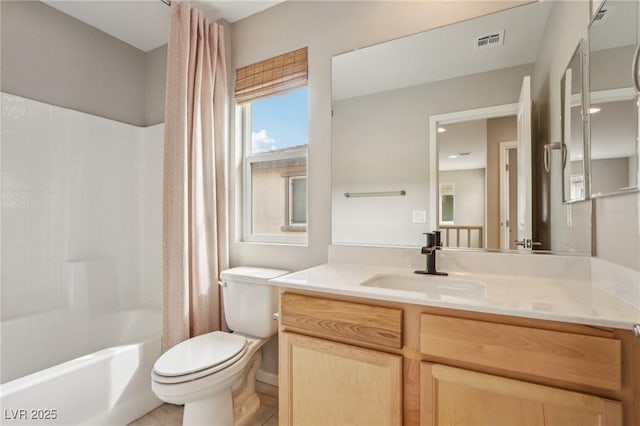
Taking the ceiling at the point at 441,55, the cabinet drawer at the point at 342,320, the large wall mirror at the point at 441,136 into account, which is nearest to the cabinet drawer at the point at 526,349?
the cabinet drawer at the point at 342,320

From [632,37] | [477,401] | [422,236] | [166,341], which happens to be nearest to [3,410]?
[166,341]

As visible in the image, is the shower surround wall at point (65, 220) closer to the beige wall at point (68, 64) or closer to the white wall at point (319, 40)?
the beige wall at point (68, 64)

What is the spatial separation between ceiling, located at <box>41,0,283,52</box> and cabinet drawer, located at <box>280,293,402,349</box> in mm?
1919

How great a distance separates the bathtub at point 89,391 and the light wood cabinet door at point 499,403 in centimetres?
155

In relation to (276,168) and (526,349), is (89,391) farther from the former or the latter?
(526,349)

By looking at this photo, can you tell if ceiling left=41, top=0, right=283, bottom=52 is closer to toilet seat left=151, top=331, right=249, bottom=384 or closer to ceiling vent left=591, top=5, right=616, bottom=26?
ceiling vent left=591, top=5, right=616, bottom=26

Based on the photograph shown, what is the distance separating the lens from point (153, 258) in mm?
2512

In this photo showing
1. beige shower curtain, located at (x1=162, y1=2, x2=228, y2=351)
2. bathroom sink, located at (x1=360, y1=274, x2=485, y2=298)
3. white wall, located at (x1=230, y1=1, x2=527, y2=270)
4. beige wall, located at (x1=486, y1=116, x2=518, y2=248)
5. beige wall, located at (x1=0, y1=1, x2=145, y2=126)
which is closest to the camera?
bathroom sink, located at (x1=360, y1=274, x2=485, y2=298)

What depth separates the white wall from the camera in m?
1.54

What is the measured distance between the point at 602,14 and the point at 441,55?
605mm

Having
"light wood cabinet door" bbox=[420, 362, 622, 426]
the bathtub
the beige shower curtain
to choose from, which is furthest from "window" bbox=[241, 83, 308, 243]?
"light wood cabinet door" bbox=[420, 362, 622, 426]

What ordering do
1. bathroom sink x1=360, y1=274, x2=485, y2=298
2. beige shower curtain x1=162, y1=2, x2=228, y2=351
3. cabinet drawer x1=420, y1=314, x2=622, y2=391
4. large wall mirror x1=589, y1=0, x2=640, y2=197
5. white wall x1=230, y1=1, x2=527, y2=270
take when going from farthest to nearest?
beige shower curtain x1=162, y1=2, x2=228, y2=351
white wall x1=230, y1=1, x2=527, y2=270
bathroom sink x1=360, y1=274, x2=485, y2=298
large wall mirror x1=589, y1=0, x2=640, y2=197
cabinet drawer x1=420, y1=314, x2=622, y2=391

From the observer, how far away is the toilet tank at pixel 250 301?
1701 millimetres

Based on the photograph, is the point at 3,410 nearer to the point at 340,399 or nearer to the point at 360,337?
the point at 340,399
